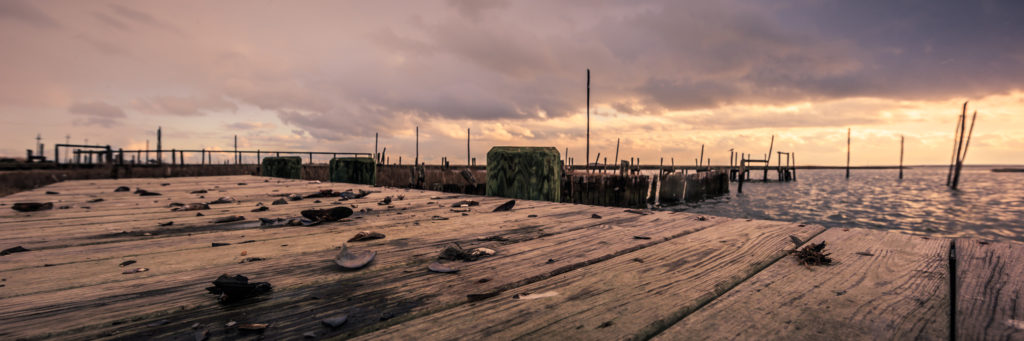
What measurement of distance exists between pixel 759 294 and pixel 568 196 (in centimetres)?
1089

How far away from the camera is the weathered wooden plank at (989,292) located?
2.77 feet

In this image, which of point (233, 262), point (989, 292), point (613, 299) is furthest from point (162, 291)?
point (989, 292)

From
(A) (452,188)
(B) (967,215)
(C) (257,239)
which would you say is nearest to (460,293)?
(C) (257,239)

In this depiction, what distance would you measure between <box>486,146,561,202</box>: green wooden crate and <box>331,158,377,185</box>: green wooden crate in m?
3.82

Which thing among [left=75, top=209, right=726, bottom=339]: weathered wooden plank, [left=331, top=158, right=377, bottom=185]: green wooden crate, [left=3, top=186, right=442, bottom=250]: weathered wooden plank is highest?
[left=331, top=158, right=377, bottom=185]: green wooden crate

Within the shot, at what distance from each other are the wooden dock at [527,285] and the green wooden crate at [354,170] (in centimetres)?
506

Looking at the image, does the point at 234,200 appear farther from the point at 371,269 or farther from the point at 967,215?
the point at 967,215

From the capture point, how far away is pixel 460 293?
1.05m

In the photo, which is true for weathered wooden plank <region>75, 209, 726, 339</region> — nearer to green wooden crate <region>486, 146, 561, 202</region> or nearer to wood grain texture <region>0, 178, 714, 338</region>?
wood grain texture <region>0, 178, 714, 338</region>

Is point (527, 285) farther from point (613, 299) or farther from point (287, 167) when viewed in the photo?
point (287, 167)

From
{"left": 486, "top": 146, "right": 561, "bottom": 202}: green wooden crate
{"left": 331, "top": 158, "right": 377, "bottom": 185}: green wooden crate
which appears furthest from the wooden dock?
{"left": 331, "top": 158, "right": 377, "bottom": 185}: green wooden crate

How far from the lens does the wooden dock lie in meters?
0.84

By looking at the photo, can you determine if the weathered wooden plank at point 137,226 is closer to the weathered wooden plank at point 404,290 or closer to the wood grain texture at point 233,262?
the wood grain texture at point 233,262

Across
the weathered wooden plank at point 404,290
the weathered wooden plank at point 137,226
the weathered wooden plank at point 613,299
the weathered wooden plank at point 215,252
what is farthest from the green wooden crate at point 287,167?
the weathered wooden plank at point 613,299
